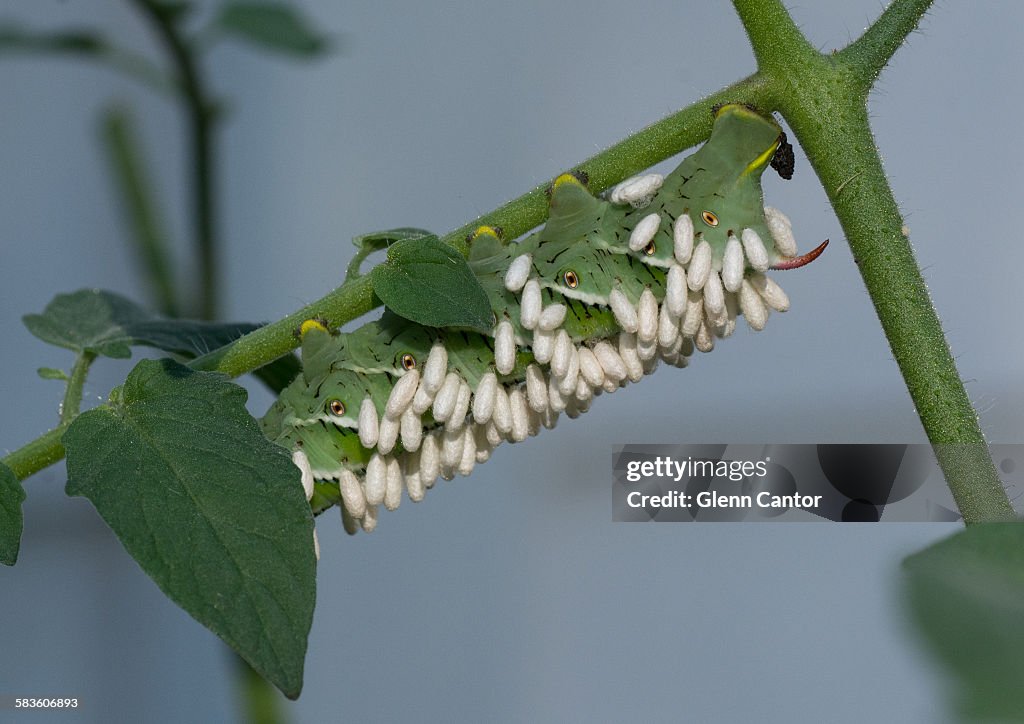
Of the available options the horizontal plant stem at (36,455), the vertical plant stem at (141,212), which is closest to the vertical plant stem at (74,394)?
the horizontal plant stem at (36,455)

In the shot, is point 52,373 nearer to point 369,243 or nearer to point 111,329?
point 111,329

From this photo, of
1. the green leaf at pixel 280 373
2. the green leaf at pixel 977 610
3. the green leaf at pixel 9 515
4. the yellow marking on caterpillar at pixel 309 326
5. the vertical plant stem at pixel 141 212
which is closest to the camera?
the green leaf at pixel 977 610

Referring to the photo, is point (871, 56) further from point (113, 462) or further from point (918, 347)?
point (113, 462)

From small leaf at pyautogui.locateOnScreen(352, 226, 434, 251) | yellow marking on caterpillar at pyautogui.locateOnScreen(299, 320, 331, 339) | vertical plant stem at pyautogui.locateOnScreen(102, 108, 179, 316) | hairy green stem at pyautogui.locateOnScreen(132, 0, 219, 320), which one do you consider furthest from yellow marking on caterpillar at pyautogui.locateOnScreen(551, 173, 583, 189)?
vertical plant stem at pyautogui.locateOnScreen(102, 108, 179, 316)

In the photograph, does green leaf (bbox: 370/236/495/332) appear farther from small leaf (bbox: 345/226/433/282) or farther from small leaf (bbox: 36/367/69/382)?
small leaf (bbox: 36/367/69/382)

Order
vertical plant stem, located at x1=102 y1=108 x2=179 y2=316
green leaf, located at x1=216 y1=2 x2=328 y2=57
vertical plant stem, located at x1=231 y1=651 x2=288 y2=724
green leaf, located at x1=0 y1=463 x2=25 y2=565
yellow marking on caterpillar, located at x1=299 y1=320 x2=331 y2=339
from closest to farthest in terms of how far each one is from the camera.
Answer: green leaf, located at x1=0 y1=463 x2=25 y2=565 → yellow marking on caterpillar, located at x1=299 y1=320 x2=331 y2=339 → vertical plant stem, located at x1=231 y1=651 x2=288 y2=724 → green leaf, located at x1=216 y1=2 x2=328 y2=57 → vertical plant stem, located at x1=102 y1=108 x2=179 y2=316

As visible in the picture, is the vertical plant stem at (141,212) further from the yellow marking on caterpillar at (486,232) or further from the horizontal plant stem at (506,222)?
the yellow marking on caterpillar at (486,232)

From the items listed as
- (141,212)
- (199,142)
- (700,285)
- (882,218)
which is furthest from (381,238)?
(141,212)
